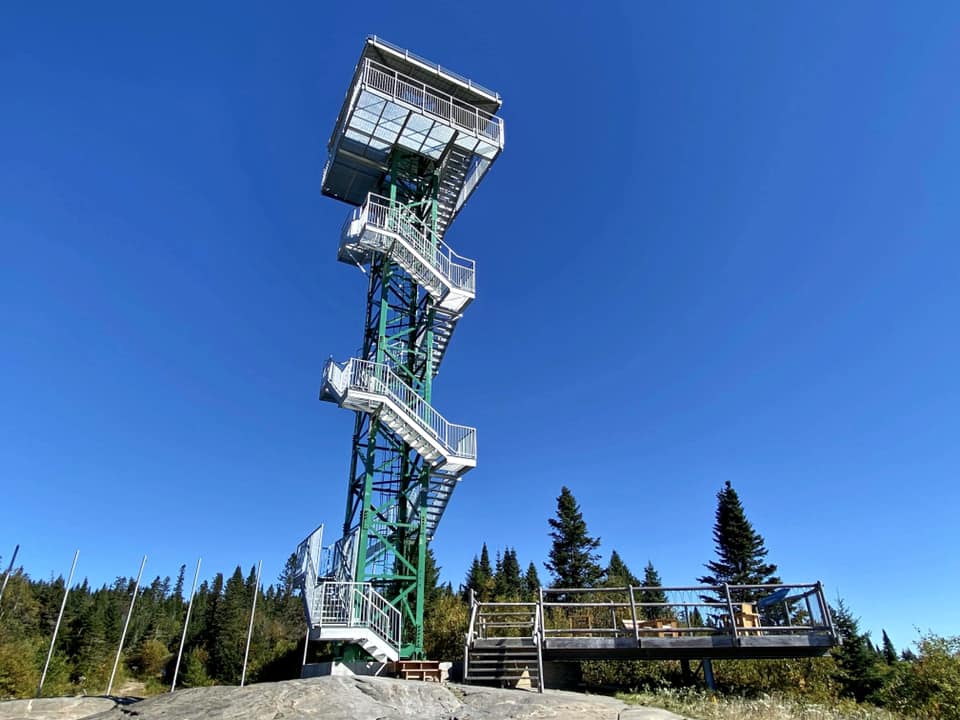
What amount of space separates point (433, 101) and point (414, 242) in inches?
254

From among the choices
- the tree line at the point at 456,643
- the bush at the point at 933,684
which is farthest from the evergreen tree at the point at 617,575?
the bush at the point at 933,684

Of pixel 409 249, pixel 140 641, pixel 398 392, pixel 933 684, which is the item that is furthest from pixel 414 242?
pixel 140 641

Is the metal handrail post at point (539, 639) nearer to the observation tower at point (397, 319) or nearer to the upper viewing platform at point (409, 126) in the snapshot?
the observation tower at point (397, 319)

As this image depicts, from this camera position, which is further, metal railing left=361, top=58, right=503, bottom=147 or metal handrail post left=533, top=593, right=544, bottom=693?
metal railing left=361, top=58, right=503, bottom=147

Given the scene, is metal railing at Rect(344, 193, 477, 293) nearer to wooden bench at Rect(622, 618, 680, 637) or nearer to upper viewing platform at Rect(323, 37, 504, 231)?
upper viewing platform at Rect(323, 37, 504, 231)

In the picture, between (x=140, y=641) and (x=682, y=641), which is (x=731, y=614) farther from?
(x=140, y=641)

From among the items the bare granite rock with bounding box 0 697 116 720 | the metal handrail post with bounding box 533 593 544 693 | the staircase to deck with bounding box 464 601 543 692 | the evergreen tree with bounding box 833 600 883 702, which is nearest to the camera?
the bare granite rock with bounding box 0 697 116 720

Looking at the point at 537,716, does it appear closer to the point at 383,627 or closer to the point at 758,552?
the point at 383,627

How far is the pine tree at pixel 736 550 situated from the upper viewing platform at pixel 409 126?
37.8 m

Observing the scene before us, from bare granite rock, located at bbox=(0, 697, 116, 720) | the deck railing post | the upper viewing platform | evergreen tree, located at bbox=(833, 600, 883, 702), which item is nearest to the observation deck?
the deck railing post

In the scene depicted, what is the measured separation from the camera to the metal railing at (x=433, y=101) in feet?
74.0

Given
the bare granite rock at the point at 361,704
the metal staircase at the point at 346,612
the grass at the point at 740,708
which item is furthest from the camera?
the metal staircase at the point at 346,612

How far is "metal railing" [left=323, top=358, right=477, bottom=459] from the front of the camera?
19.4m

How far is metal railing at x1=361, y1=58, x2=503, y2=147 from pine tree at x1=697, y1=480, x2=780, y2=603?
38.9m
